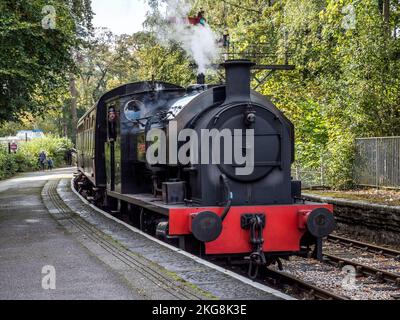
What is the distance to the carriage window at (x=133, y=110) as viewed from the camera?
37.2ft

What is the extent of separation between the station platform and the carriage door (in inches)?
37.8

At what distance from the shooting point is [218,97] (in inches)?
368

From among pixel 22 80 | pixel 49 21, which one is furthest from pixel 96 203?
pixel 49 21

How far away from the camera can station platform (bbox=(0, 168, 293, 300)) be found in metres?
6.49

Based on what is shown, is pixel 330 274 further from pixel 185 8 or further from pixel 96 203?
pixel 185 8

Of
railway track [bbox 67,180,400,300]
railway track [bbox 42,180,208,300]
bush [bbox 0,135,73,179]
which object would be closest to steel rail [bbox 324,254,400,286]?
railway track [bbox 67,180,400,300]

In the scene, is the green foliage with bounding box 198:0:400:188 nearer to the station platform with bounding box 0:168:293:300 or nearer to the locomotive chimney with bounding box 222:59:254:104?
the locomotive chimney with bounding box 222:59:254:104

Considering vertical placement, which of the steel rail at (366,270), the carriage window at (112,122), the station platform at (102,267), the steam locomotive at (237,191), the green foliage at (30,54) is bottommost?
the steel rail at (366,270)

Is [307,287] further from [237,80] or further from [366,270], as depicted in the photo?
[237,80]

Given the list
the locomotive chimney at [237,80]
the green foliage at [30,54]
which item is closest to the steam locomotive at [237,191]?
the locomotive chimney at [237,80]

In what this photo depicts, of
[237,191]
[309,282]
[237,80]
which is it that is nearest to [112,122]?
[237,80]

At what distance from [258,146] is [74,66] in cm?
1046

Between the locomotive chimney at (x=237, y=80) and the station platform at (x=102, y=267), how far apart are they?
2.56m

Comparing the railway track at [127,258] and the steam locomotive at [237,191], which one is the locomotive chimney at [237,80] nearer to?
the steam locomotive at [237,191]
